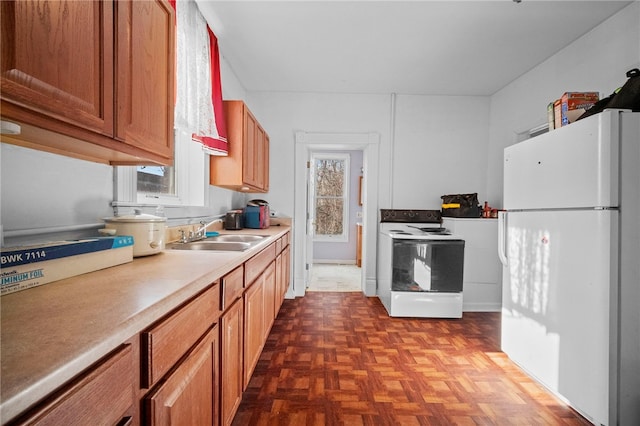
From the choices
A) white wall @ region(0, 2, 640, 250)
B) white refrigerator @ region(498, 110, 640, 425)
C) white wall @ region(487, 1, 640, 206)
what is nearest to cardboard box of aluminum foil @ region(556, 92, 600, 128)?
white refrigerator @ region(498, 110, 640, 425)

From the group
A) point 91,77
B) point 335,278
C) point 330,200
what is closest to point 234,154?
point 91,77

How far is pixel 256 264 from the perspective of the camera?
5.82ft

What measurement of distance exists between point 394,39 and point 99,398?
2955 mm

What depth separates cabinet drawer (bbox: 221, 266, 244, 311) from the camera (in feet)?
3.97

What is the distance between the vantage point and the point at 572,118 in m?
1.79

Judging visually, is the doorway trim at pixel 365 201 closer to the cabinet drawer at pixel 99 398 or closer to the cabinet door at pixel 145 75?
the cabinet door at pixel 145 75

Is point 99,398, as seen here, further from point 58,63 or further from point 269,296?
point 269,296

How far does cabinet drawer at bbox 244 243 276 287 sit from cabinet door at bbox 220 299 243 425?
0.16 metres

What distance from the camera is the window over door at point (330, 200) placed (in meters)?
5.94

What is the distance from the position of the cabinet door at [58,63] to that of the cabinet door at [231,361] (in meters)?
0.87


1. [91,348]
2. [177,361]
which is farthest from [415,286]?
[91,348]

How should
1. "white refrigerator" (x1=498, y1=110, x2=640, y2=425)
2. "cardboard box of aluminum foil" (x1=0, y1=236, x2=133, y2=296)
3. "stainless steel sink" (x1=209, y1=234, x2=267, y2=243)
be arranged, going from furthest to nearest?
1. "stainless steel sink" (x1=209, y1=234, x2=267, y2=243)
2. "white refrigerator" (x1=498, y1=110, x2=640, y2=425)
3. "cardboard box of aluminum foil" (x1=0, y1=236, x2=133, y2=296)

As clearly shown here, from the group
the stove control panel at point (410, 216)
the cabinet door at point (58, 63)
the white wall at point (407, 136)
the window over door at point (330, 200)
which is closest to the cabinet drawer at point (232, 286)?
the cabinet door at point (58, 63)

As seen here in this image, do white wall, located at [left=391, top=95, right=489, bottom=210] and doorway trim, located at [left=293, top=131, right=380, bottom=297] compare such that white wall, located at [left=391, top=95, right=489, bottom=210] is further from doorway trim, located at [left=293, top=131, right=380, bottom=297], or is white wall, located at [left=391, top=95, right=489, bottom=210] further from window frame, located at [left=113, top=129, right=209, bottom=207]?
window frame, located at [left=113, top=129, right=209, bottom=207]
